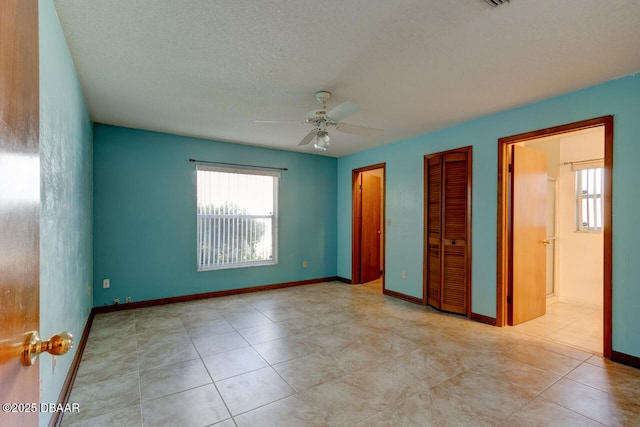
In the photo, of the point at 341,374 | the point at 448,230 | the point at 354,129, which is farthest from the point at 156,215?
the point at 448,230

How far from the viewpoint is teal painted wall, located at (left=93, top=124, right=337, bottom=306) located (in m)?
3.91

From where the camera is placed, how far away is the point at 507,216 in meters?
3.46

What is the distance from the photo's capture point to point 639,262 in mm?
2480

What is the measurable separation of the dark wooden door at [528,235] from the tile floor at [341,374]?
10.4 inches

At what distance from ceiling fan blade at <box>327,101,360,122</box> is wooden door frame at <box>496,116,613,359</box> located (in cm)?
202

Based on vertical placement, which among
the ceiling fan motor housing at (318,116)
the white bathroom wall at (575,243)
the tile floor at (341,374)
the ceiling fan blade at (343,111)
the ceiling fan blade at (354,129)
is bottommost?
the tile floor at (341,374)

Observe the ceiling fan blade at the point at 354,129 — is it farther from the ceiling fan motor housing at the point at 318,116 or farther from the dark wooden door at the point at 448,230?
the dark wooden door at the point at 448,230

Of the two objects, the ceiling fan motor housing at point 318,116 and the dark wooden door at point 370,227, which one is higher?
the ceiling fan motor housing at point 318,116

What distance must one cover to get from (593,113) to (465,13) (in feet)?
6.25

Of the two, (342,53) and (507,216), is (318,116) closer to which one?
(342,53)

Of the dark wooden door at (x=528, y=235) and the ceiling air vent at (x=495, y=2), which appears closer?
the ceiling air vent at (x=495, y=2)

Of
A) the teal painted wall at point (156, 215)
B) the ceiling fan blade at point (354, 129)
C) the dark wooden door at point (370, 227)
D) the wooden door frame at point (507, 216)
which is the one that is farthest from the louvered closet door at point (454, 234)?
the teal painted wall at point (156, 215)

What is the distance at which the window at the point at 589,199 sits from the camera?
13.7ft

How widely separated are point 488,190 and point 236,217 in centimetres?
363
